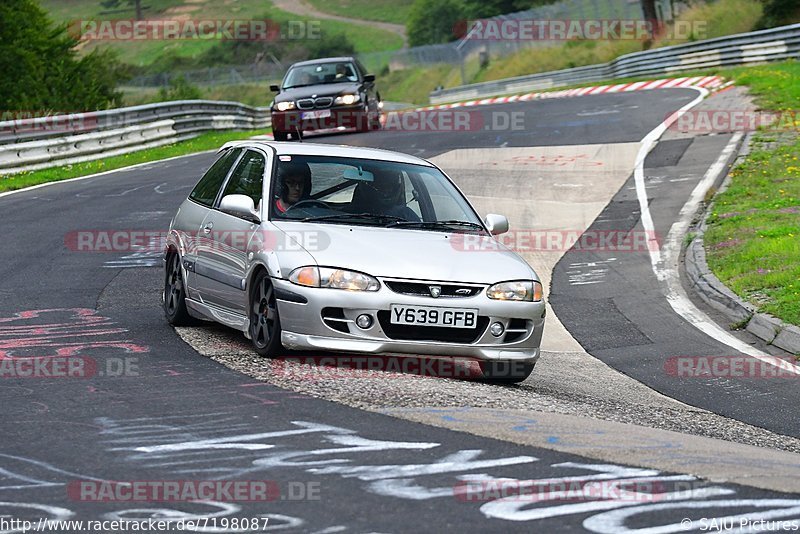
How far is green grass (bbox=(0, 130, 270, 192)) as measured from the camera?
23.4 meters

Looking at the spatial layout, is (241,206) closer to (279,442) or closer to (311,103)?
(279,442)

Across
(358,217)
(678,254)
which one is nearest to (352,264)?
(358,217)

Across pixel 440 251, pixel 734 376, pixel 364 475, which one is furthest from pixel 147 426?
pixel 734 376

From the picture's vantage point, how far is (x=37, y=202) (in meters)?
19.8

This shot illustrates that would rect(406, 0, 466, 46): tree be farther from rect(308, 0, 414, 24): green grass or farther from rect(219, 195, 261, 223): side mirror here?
rect(219, 195, 261, 223): side mirror

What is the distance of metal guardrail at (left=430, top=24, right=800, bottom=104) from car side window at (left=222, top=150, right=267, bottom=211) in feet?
101

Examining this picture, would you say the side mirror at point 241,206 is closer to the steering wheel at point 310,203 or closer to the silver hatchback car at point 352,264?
the silver hatchback car at point 352,264

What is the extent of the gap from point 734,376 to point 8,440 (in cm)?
601

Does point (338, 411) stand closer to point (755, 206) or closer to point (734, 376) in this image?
point (734, 376)

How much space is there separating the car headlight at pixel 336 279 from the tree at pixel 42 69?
32.5 m

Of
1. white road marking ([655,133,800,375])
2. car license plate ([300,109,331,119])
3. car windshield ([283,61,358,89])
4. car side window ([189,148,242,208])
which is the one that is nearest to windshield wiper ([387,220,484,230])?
car side window ([189,148,242,208])

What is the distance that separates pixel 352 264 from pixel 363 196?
1274 millimetres

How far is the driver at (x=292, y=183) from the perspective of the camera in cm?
946

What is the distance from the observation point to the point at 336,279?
27.4ft
